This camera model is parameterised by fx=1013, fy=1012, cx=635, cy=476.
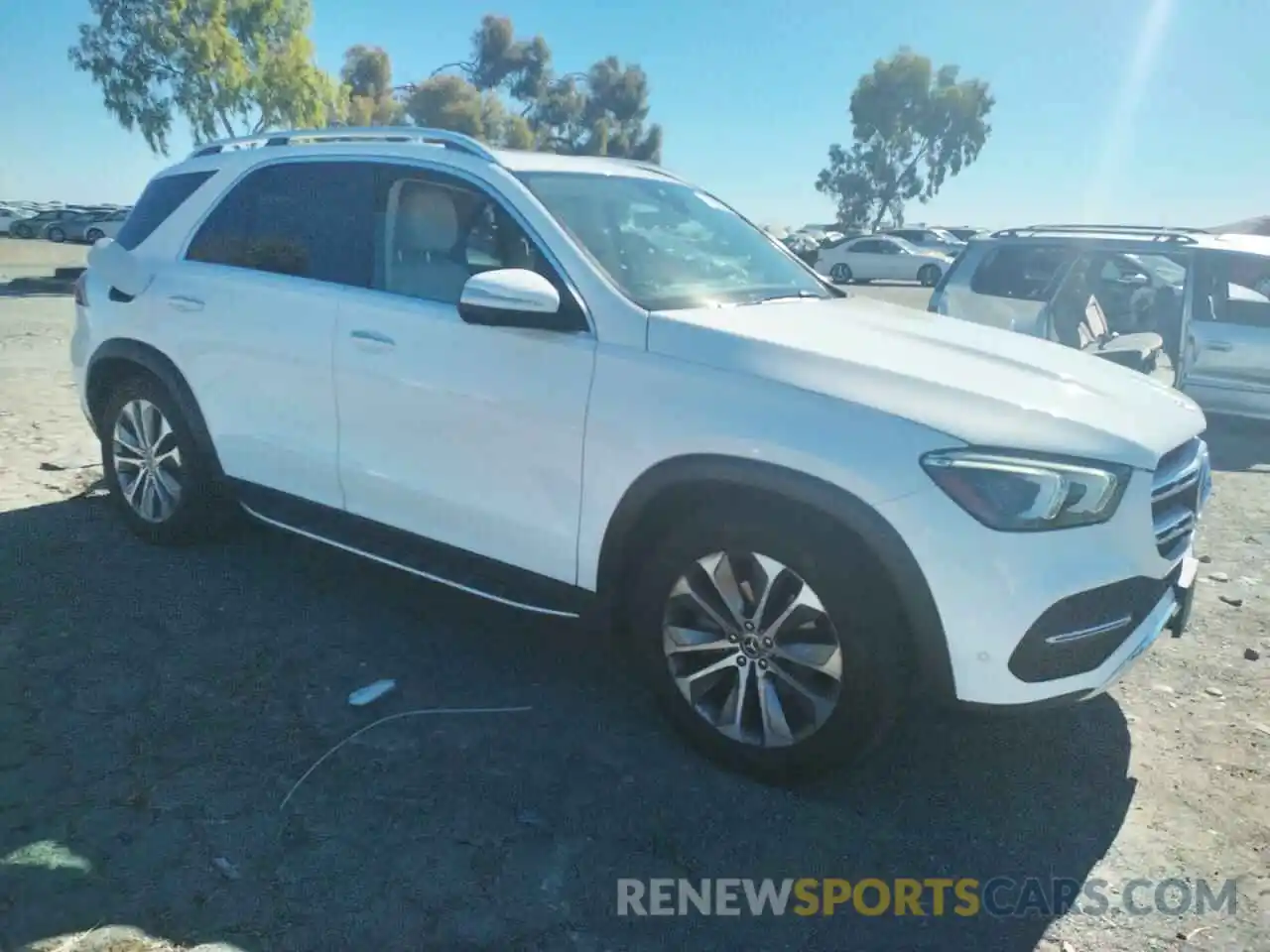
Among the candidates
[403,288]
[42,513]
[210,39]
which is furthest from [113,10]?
[403,288]

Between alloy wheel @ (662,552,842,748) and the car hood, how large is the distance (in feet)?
1.83

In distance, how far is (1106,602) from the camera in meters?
2.65

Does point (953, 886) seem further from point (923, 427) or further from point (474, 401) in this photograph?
point (474, 401)

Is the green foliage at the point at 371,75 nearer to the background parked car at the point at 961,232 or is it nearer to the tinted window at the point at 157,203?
the background parked car at the point at 961,232

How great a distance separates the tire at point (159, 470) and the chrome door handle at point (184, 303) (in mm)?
382

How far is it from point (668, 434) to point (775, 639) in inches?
26.0

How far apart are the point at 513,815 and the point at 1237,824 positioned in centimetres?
211

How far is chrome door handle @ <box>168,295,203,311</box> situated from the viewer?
430cm

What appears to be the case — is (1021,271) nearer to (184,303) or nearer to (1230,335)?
(1230,335)

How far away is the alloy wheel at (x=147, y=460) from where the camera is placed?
15.0ft

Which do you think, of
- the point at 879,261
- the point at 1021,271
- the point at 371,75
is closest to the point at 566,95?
the point at 371,75

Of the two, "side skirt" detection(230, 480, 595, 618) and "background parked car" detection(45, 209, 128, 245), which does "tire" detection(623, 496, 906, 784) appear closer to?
"side skirt" detection(230, 480, 595, 618)

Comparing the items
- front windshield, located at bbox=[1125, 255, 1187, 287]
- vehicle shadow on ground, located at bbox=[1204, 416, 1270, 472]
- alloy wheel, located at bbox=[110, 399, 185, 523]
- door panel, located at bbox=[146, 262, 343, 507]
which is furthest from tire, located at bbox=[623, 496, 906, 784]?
front windshield, located at bbox=[1125, 255, 1187, 287]

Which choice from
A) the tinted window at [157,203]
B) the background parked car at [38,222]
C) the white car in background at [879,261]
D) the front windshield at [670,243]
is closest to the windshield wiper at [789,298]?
the front windshield at [670,243]
